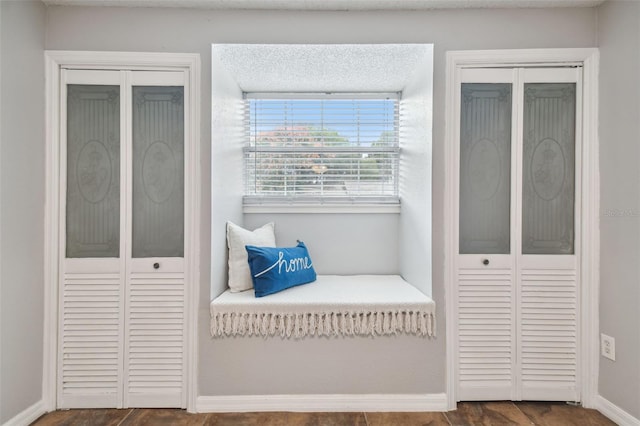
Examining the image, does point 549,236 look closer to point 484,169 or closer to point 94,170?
point 484,169

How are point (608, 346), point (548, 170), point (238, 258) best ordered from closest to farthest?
point (608, 346) < point (548, 170) < point (238, 258)

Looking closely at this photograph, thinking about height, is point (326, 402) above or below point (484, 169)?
below

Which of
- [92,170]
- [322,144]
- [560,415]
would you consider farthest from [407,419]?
[92,170]

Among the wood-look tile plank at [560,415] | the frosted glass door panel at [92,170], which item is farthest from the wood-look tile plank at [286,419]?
the frosted glass door panel at [92,170]

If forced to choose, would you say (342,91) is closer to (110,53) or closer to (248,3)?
(248,3)

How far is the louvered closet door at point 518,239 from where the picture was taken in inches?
81.6

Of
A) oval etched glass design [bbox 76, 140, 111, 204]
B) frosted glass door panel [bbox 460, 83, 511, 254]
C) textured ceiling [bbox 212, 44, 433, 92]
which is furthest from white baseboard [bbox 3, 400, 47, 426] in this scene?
frosted glass door panel [bbox 460, 83, 511, 254]

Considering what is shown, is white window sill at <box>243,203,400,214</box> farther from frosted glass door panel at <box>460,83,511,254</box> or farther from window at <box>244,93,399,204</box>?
frosted glass door panel at <box>460,83,511,254</box>

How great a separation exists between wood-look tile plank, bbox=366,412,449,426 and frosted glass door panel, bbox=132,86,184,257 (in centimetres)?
140

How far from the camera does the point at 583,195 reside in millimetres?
2045

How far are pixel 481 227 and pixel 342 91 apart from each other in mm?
1423

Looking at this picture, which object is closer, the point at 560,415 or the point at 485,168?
the point at 560,415

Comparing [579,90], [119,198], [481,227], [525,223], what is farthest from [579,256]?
[119,198]

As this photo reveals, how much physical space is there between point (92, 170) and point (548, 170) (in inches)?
101
